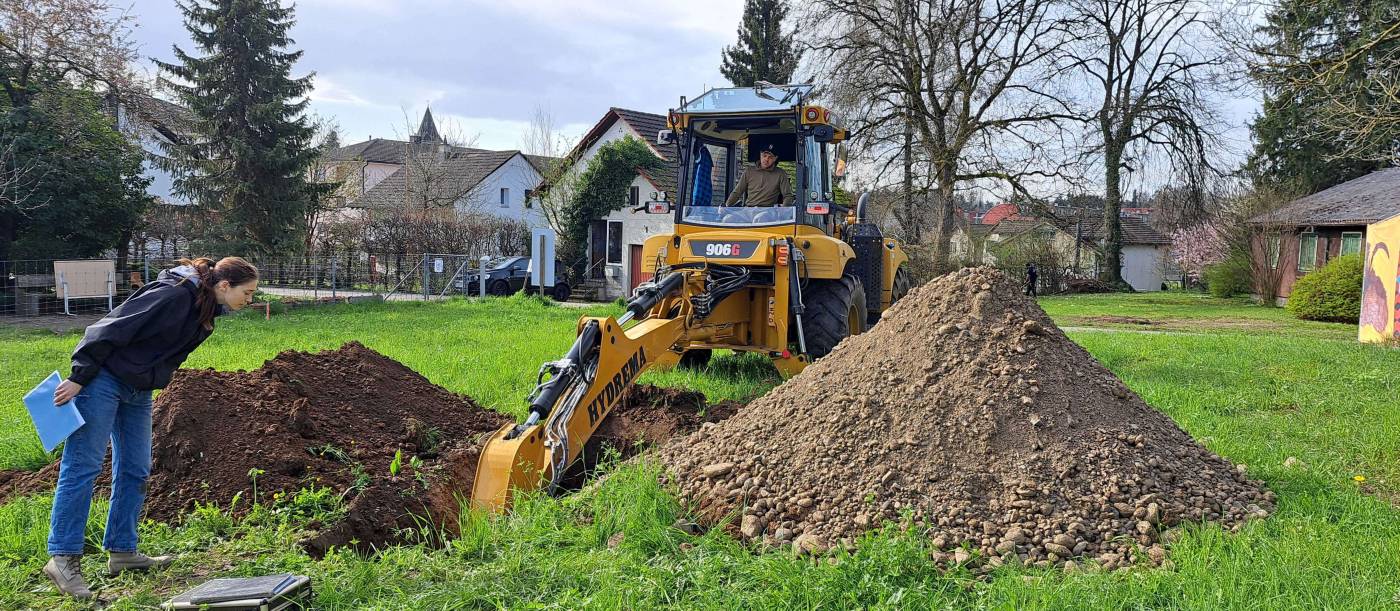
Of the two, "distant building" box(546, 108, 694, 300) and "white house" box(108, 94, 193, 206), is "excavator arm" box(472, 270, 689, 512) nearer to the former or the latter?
"white house" box(108, 94, 193, 206)

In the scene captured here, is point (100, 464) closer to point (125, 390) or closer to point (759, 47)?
point (125, 390)

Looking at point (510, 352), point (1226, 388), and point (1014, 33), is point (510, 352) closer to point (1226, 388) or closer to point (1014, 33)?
point (1226, 388)

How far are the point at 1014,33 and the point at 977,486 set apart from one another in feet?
87.5

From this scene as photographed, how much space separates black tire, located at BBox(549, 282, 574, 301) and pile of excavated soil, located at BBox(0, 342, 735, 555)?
19.0 meters

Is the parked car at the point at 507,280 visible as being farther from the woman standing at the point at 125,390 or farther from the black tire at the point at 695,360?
the woman standing at the point at 125,390

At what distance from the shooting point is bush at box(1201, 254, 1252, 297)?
96.5 feet

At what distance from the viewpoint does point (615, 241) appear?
28500mm

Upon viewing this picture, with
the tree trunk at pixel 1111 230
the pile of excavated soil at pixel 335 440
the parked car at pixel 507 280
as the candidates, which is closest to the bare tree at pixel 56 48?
the parked car at pixel 507 280

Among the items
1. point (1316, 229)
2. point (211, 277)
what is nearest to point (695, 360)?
point (211, 277)

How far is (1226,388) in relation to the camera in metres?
8.51

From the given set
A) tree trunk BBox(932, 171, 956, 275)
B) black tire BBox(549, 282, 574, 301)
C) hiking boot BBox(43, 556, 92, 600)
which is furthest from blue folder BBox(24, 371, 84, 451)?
tree trunk BBox(932, 171, 956, 275)

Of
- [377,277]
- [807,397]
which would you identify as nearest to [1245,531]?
[807,397]

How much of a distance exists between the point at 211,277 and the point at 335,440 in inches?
74.2

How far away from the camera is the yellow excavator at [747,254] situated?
6969 millimetres
